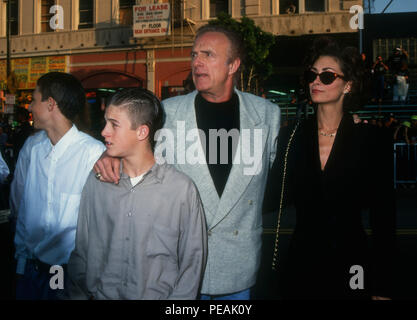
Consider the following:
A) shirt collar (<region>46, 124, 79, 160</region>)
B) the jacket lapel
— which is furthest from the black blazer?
shirt collar (<region>46, 124, 79, 160</region>)

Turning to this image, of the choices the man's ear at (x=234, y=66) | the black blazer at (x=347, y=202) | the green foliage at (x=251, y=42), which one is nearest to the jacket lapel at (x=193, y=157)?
the man's ear at (x=234, y=66)

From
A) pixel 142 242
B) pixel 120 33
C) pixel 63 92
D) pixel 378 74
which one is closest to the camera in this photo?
pixel 142 242

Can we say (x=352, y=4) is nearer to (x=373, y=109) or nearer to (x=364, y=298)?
(x=373, y=109)

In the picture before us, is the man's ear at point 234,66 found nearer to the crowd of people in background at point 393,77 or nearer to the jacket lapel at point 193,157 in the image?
→ the jacket lapel at point 193,157

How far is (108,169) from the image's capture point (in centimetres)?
236

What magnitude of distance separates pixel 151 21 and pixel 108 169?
18208mm

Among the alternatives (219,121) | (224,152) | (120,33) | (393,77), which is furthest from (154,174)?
(120,33)

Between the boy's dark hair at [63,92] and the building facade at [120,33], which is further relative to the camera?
the building facade at [120,33]

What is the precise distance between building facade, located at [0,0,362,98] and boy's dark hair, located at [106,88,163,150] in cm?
1801

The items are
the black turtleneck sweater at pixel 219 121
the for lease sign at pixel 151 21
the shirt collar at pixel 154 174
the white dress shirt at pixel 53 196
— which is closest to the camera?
the shirt collar at pixel 154 174

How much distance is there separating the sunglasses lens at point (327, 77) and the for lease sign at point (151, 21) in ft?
57.0

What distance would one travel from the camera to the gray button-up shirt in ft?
7.38

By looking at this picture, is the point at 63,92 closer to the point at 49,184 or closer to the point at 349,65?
the point at 49,184

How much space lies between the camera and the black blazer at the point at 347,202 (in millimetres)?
2459
